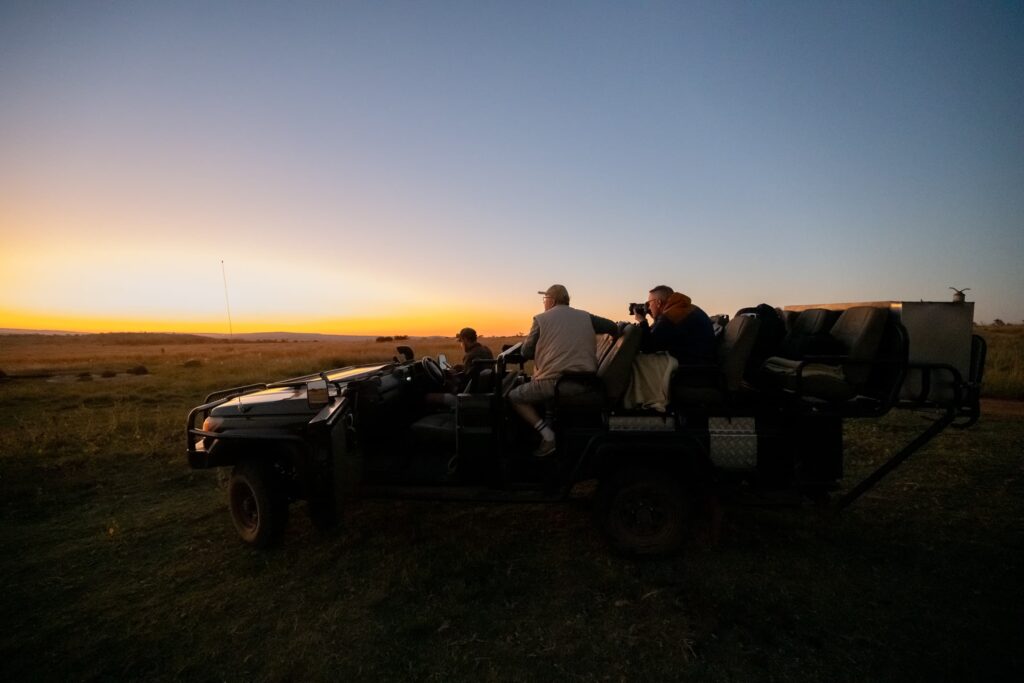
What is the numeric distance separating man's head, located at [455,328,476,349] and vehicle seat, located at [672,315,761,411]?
318 cm

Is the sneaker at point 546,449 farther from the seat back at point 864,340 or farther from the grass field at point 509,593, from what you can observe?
the seat back at point 864,340

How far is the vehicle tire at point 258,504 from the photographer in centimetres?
462

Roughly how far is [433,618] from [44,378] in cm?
2809

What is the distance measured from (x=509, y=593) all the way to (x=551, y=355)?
207cm

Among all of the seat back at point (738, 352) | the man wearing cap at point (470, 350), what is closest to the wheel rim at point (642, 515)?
the seat back at point (738, 352)

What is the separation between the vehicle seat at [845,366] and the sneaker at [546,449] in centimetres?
211

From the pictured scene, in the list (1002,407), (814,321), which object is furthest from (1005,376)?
(814,321)

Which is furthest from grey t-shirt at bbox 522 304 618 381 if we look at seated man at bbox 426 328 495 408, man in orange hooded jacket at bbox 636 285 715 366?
seated man at bbox 426 328 495 408

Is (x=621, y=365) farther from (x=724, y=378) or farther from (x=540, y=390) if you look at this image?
(x=724, y=378)

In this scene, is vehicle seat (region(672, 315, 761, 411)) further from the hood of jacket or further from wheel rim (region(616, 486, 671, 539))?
wheel rim (region(616, 486, 671, 539))

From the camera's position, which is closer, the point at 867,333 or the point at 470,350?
the point at 867,333

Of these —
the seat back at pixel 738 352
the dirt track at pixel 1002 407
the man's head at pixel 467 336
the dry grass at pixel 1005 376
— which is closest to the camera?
the seat back at pixel 738 352

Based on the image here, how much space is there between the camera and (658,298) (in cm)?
512

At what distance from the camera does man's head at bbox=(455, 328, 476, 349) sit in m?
6.73
